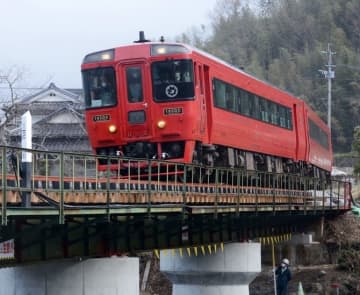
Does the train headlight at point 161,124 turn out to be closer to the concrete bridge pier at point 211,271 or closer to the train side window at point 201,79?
the train side window at point 201,79

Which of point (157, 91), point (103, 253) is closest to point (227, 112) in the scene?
point (157, 91)

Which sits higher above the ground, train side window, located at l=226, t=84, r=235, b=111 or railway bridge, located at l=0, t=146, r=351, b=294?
train side window, located at l=226, t=84, r=235, b=111

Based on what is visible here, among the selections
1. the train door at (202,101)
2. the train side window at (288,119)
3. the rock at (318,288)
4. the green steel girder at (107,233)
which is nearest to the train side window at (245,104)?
the green steel girder at (107,233)

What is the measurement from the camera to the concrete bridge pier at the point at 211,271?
1051 inches

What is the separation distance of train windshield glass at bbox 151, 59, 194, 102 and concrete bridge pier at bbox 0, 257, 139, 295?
5.67 meters

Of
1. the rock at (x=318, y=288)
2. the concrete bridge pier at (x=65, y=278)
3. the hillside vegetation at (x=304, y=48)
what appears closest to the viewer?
the concrete bridge pier at (x=65, y=278)

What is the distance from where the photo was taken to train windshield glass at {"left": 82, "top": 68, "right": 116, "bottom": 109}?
22.0 metres

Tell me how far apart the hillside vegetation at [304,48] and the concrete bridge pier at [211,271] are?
57.1 meters

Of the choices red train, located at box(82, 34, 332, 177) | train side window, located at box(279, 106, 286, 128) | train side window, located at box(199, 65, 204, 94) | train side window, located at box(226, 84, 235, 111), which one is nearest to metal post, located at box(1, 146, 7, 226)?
red train, located at box(82, 34, 332, 177)

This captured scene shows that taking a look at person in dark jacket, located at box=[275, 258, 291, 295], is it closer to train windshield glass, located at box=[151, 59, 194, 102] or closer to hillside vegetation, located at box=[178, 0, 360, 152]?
train windshield glass, located at box=[151, 59, 194, 102]

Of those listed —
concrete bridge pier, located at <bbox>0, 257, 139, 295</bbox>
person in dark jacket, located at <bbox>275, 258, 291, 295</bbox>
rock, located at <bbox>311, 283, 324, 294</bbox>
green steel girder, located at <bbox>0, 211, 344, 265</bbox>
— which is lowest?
rock, located at <bbox>311, 283, 324, 294</bbox>

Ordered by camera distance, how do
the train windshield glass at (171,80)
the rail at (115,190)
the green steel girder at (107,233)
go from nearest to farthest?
the rail at (115,190), the green steel girder at (107,233), the train windshield glass at (171,80)

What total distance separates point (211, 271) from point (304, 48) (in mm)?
78749

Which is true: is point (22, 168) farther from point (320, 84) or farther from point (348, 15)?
point (348, 15)
